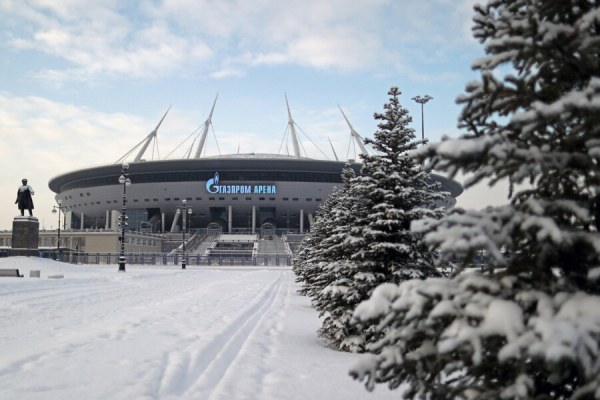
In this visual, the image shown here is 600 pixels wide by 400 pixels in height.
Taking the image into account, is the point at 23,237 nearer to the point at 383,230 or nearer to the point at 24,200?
the point at 24,200

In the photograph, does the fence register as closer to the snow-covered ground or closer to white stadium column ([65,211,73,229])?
the snow-covered ground

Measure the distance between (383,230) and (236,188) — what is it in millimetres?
92737

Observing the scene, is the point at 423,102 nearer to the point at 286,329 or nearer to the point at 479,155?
the point at 286,329

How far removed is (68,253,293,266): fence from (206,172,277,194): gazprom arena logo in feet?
119

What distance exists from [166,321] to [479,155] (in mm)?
8555

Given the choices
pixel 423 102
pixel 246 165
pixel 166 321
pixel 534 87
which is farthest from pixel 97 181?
pixel 534 87

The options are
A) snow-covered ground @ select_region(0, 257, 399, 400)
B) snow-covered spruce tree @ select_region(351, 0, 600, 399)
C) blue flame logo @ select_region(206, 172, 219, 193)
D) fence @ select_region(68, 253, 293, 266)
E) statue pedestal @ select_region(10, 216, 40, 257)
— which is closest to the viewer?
snow-covered spruce tree @ select_region(351, 0, 600, 399)

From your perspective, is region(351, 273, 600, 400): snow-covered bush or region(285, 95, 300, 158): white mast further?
region(285, 95, 300, 158): white mast

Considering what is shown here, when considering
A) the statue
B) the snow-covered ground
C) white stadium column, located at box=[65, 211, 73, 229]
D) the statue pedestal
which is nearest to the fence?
the statue

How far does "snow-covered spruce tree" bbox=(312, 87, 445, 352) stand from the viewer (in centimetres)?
863

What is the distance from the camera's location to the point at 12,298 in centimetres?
1517

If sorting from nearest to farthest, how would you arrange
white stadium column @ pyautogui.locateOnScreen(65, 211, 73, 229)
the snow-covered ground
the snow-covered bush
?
the snow-covered bush, the snow-covered ground, white stadium column @ pyautogui.locateOnScreen(65, 211, 73, 229)

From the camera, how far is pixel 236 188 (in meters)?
100

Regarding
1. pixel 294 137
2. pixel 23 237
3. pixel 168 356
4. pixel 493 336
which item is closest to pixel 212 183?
pixel 294 137
